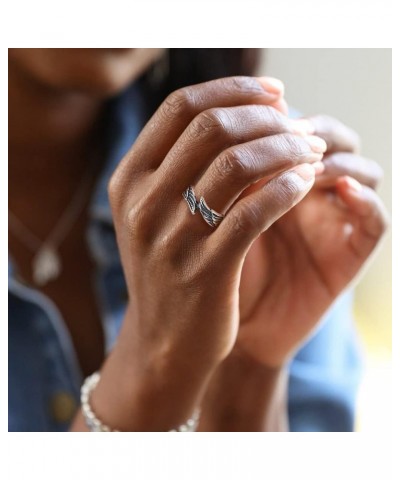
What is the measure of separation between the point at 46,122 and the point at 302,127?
0.35 m

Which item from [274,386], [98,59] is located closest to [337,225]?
[274,386]

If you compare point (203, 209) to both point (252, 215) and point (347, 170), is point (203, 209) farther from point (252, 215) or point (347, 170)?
point (347, 170)

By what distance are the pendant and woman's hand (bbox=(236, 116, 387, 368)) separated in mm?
260

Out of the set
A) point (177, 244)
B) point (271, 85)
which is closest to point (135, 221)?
point (177, 244)

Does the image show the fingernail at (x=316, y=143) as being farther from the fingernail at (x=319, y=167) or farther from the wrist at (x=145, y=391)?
the wrist at (x=145, y=391)

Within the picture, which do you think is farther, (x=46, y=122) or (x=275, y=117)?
(x=46, y=122)

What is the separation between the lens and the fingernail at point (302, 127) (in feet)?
1.52

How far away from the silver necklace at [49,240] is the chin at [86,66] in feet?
0.46

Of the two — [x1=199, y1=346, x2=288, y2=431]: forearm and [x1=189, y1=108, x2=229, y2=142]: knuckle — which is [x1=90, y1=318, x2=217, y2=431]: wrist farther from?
[x1=189, y1=108, x2=229, y2=142]: knuckle

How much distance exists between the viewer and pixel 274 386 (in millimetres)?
604

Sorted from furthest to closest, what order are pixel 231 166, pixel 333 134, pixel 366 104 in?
pixel 366 104 → pixel 333 134 → pixel 231 166

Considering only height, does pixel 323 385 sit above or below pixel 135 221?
below

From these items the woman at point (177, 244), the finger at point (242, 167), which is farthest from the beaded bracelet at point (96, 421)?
the finger at point (242, 167)

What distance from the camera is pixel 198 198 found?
413 mm
